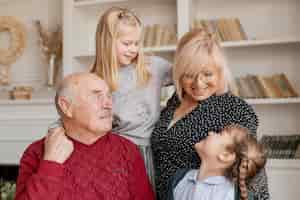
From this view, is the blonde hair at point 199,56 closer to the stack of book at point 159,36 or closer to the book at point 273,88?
the book at point 273,88

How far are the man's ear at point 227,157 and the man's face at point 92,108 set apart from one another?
420 millimetres

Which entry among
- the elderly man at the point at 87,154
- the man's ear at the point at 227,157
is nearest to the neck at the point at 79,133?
the elderly man at the point at 87,154

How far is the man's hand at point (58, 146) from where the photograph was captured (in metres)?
1.58

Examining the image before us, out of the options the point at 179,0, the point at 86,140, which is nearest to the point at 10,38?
the point at 179,0

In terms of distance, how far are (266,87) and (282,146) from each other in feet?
1.58

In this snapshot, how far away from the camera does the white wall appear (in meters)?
4.55

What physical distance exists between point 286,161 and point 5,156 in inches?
100

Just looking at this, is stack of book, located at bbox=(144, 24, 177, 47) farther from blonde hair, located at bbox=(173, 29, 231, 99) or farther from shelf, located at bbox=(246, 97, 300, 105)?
blonde hair, located at bbox=(173, 29, 231, 99)

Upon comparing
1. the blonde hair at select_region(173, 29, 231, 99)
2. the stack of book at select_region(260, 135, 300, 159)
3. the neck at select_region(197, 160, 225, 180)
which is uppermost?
the blonde hair at select_region(173, 29, 231, 99)

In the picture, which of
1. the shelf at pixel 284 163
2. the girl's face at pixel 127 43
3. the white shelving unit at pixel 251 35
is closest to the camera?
the girl's face at pixel 127 43

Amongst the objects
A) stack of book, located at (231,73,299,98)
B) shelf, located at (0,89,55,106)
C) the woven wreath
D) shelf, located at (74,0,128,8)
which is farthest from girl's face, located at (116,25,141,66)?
the woven wreath

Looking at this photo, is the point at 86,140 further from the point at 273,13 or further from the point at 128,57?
the point at 273,13

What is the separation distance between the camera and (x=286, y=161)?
3453 mm

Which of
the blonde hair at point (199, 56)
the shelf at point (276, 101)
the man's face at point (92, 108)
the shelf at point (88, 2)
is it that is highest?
the shelf at point (88, 2)
